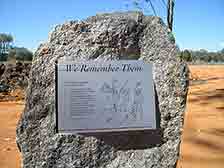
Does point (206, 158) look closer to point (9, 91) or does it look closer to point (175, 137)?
point (175, 137)

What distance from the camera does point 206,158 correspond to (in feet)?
13.5

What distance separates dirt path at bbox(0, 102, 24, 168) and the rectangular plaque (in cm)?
176

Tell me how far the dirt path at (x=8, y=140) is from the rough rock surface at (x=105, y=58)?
157 cm

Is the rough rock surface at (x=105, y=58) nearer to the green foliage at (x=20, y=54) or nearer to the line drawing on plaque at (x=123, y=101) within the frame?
the line drawing on plaque at (x=123, y=101)

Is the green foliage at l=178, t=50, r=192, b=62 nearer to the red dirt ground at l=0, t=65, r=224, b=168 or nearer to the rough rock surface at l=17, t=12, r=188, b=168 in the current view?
the rough rock surface at l=17, t=12, r=188, b=168

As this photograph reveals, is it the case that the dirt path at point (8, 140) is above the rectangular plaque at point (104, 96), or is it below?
below

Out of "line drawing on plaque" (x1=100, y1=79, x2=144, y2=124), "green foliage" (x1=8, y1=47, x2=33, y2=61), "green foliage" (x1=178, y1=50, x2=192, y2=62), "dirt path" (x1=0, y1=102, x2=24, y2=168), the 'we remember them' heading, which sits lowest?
"dirt path" (x1=0, y1=102, x2=24, y2=168)

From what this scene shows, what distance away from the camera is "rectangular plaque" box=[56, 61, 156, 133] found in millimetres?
2533

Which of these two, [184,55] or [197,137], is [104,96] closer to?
[197,137]

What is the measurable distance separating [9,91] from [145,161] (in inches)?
406

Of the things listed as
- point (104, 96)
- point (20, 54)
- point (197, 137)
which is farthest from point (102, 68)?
point (20, 54)

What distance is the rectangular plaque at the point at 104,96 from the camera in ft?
8.31

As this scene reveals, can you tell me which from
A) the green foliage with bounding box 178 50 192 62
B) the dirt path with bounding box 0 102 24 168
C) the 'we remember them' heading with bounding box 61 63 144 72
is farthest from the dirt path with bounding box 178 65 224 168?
the dirt path with bounding box 0 102 24 168

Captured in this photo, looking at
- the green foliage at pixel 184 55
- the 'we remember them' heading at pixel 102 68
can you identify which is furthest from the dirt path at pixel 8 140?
the green foliage at pixel 184 55
